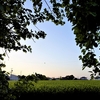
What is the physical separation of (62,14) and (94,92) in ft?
25.9

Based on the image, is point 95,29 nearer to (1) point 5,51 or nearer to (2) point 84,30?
(2) point 84,30

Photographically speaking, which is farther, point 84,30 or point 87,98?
point 87,98

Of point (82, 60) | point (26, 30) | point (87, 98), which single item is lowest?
point (87, 98)

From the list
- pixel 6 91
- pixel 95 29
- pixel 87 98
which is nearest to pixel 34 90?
pixel 87 98

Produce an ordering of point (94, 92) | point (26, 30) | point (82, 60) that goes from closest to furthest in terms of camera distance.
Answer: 1. point (26, 30)
2. point (82, 60)
3. point (94, 92)

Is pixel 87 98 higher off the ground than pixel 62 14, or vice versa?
Answer: pixel 62 14

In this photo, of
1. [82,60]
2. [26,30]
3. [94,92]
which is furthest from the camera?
[94,92]

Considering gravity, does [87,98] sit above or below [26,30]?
below

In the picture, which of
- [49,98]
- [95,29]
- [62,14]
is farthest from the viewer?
[49,98]

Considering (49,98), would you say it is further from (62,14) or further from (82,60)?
(62,14)

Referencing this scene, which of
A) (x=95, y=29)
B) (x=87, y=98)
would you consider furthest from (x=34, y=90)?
(x=95, y=29)

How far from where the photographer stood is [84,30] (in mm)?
5547

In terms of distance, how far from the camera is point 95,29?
6.11 m

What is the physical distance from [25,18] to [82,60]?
5.47ft
